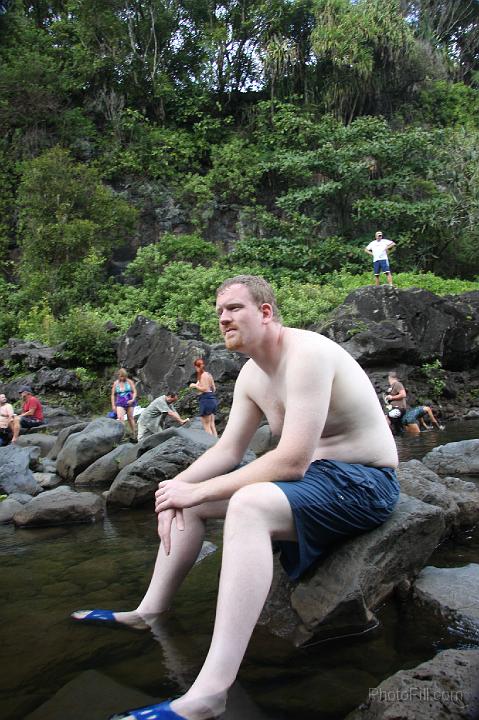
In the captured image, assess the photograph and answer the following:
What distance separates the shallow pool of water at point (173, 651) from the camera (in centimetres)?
200

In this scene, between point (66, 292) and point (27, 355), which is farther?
point (66, 292)

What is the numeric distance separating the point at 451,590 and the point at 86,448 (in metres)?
6.80

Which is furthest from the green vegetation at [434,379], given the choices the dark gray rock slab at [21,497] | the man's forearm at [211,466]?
the man's forearm at [211,466]

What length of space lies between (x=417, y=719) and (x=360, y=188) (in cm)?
2339

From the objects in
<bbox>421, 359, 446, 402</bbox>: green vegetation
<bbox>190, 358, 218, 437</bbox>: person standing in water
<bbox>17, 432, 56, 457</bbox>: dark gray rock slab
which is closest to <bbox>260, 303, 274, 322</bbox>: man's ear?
<bbox>190, 358, 218, 437</bbox>: person standing in water

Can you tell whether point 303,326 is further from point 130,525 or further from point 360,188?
point 130,525

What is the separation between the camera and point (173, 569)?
2.64 meters

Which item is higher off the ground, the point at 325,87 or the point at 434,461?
the point at 325,87

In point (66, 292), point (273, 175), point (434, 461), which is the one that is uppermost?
point (273, 175)

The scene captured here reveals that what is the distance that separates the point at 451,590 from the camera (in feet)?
9.12

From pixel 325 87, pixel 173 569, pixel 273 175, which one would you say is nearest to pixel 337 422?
pixel 173 569

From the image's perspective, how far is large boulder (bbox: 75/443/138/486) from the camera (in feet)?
26.0

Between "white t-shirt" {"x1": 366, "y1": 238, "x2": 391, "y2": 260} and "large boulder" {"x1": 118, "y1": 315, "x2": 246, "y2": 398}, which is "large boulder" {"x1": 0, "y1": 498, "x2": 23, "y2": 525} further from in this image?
"white t-shirt" {"x1": 366, "y1": 238, "x2": 391, "y2": 260}

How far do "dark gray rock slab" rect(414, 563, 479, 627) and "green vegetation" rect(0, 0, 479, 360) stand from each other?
15454 mm
